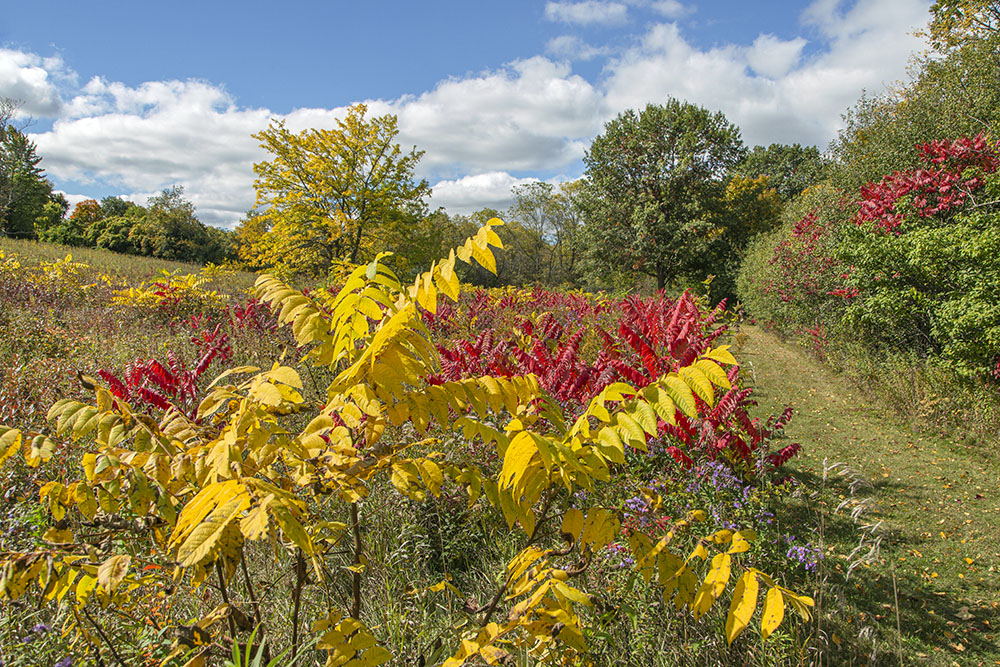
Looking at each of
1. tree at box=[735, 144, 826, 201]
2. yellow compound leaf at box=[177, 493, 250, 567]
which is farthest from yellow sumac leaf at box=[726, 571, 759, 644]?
tree at box=[735, 144, 826, 201]

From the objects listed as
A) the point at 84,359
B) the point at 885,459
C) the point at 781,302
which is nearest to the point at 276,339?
the point at 84,359

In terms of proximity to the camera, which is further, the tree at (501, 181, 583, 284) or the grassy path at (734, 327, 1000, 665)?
the tree at (501, 181, 583, 284)

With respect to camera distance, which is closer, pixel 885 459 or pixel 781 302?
pixel 885 459

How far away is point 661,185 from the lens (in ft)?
76.6

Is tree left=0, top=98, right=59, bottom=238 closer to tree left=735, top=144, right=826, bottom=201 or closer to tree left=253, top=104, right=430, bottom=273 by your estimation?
tree left=253, top=104, right=430, bottom=273

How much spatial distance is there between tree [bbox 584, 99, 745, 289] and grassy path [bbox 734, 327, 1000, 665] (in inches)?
636

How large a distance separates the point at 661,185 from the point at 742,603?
24.7 m

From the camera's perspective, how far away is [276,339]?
616cm

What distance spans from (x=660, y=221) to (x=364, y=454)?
23091mm

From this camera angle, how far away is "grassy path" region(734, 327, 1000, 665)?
258cm

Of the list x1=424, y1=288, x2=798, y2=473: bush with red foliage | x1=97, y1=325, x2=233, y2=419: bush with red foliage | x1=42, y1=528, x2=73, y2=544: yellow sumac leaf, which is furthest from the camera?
x1=424, y1=288, x2=798, y2=473: bush with red foliage

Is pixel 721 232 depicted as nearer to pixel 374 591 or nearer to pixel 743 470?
pixel 743 470

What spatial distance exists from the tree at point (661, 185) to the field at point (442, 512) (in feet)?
57.6

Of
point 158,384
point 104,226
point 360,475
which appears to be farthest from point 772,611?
point 104,226
